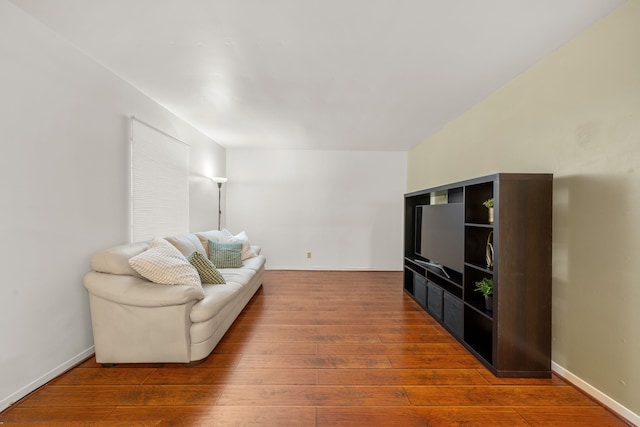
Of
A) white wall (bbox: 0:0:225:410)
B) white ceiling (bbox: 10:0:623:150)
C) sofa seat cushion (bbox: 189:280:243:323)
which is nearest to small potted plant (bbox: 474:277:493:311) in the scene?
white ceiling (bbox: 10:0:623:150)

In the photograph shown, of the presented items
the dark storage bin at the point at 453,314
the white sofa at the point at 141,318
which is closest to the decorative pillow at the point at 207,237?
the white sofa at the point at 141,318

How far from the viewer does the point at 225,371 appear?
1.98 meters

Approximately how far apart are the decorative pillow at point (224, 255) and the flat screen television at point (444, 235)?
247 cm

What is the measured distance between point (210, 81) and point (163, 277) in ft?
5.96

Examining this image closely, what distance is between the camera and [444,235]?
2881 mm

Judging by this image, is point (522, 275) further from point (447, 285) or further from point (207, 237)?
point (207, 237)

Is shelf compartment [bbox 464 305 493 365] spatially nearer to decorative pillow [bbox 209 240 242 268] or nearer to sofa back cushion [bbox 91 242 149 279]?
decorative pillow [bbox 209 240 242 268]

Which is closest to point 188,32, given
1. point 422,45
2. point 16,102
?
point 16,102

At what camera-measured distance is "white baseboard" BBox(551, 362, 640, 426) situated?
4.99 ft

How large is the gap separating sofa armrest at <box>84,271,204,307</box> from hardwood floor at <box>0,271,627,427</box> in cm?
53

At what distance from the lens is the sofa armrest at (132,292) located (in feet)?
6.38

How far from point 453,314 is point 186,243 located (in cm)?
297

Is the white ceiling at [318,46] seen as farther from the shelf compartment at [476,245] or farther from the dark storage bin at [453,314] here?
the dark storage bin at [453,314]

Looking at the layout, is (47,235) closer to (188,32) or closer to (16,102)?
(16,102)
